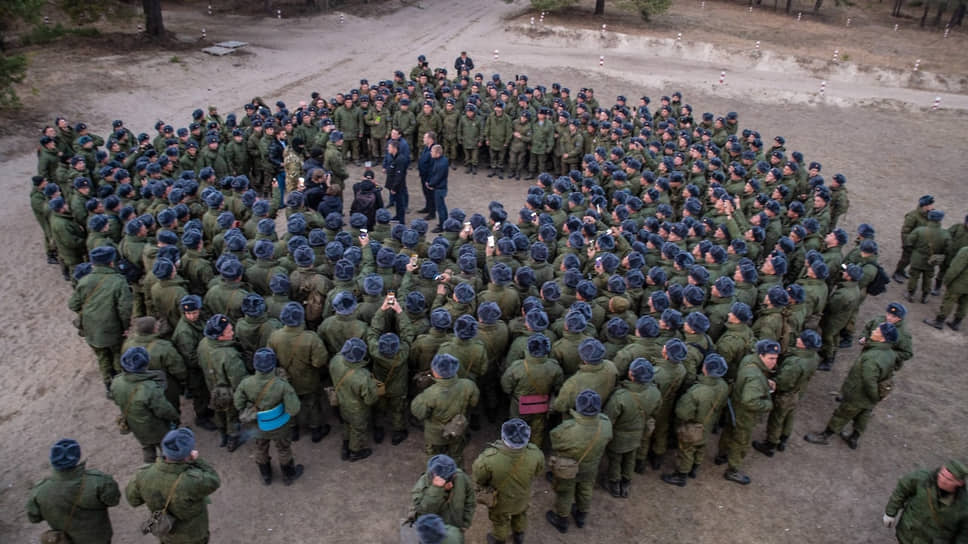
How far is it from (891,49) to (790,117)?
1771 centimetres

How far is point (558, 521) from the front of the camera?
7621mm

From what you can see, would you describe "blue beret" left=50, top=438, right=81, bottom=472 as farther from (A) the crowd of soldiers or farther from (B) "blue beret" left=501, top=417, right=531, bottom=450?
(B) "blue beret" left=501, top=417, right=531, bottom=450

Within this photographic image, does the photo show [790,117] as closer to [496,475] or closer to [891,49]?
[891,49]

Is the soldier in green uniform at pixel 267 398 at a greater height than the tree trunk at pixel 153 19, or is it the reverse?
the tree trunk at pixel 153 19

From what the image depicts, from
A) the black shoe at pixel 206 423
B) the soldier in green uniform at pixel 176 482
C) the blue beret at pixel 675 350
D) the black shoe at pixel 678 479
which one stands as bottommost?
the black shoe at pixel 206 423

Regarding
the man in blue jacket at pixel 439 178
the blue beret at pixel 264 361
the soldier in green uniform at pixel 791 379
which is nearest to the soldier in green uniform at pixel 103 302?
the blue beret at pixel 264 361

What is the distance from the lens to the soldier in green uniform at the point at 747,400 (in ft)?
25.5

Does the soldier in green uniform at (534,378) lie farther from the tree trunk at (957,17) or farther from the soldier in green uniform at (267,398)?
the tree trunk at (957,17)

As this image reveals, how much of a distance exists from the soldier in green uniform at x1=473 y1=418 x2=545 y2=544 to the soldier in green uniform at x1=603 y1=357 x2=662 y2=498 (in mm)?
1358

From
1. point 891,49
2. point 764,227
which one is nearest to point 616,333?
point 764,227

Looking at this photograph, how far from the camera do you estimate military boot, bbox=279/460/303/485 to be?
8008 mm

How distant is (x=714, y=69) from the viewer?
30.8 meters

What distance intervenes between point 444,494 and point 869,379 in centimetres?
596

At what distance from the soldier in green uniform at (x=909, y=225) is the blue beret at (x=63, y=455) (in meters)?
14.5
